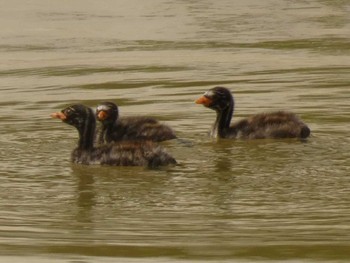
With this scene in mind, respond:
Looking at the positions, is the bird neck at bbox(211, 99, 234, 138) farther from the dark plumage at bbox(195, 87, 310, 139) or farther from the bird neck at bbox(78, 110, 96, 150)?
the bird neck at bbox(78, 110, 96, 150)

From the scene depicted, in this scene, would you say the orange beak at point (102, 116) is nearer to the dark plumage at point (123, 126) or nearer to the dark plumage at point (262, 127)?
the dark plumage at point (123, 126)

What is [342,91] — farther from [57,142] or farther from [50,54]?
[50,54]

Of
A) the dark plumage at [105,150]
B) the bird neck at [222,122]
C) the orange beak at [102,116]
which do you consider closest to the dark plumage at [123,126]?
the orange beak at [102,116]

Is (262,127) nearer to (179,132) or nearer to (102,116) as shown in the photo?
(179,132)

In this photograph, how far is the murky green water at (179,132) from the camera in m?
8.48

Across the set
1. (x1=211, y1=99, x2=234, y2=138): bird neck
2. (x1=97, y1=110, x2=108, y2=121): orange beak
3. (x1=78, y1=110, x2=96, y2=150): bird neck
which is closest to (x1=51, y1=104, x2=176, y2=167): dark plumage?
(x1=78, y1=110, x2=96, y2=150): bird neck

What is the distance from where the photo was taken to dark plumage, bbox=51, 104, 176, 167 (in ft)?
36.1

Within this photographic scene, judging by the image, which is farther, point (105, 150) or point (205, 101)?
point (205, 101)

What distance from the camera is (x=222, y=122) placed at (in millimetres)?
12734

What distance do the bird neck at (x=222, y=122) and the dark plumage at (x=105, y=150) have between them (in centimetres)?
115

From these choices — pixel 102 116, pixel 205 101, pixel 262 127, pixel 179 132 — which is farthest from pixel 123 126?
pixel 262 127

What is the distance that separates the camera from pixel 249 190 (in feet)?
32.5

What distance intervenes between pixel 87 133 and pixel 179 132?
1011 millimetres

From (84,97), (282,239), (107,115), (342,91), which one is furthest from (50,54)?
(282,239)
